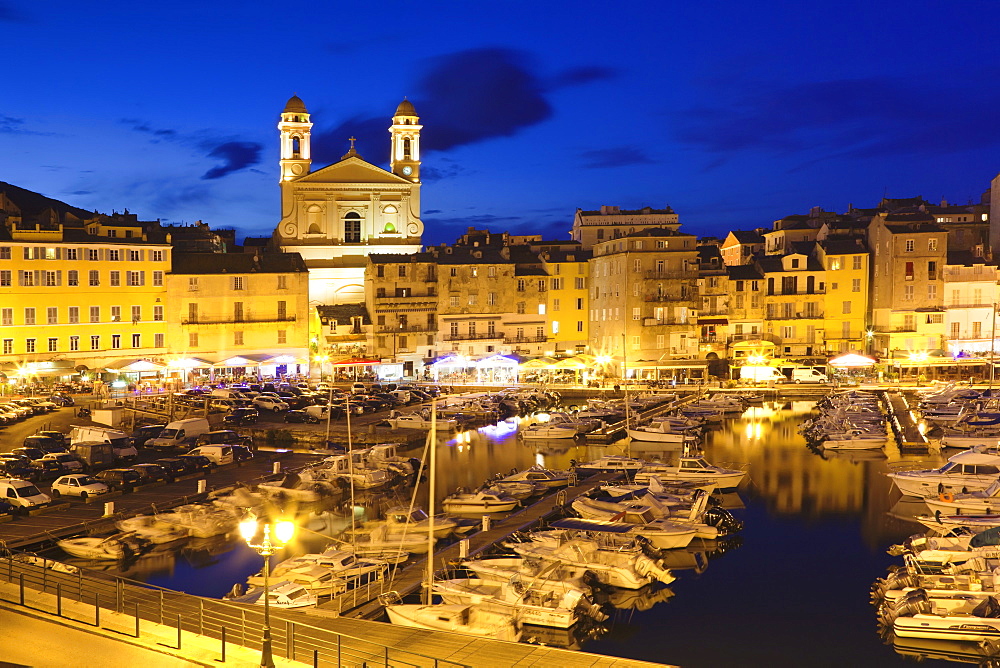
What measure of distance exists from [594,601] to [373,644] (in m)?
8.26

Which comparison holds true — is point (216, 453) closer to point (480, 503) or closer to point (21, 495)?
point (21, 495)

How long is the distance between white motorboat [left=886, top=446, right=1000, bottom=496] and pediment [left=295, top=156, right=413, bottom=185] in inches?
2103

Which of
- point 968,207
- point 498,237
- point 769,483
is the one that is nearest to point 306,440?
point 769,483

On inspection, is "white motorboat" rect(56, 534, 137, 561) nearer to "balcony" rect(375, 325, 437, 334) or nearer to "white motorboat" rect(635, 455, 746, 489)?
"white motorboat" rect(635, 455, 746, 489)

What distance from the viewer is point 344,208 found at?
254ft

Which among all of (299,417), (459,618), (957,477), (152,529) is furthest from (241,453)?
(957,477)

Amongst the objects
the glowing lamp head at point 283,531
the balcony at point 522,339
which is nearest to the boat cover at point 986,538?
the glowing lamp head at point 283,531

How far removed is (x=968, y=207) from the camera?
281 ft

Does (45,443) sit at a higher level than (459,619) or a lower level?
higher

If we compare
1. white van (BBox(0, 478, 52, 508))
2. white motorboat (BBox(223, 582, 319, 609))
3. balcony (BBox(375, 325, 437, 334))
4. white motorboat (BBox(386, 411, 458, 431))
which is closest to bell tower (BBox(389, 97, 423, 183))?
balcony (BBox(375, 325, 437, 334))

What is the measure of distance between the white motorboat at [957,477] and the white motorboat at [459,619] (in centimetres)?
1867

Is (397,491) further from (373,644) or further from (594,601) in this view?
(373,644)

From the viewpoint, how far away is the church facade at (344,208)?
7469 centimetres

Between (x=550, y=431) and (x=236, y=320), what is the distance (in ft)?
85.7
